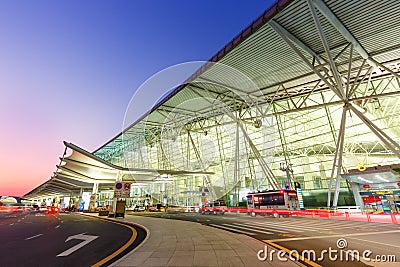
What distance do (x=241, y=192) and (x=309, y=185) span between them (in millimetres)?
12604

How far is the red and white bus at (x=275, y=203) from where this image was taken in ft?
75.5

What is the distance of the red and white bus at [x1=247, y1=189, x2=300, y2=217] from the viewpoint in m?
23.0

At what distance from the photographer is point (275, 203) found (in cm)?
2400

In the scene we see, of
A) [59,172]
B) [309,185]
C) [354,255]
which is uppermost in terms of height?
[59,172]

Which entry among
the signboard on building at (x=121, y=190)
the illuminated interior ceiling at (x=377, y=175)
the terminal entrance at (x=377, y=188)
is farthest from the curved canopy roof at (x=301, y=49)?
the signboard on building at (x=121, y=190)

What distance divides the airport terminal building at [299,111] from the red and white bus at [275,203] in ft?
9.80

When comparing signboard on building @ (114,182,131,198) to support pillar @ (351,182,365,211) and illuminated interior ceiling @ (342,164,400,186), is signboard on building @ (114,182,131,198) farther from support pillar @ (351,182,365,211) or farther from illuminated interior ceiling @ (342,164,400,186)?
support pillar @ (351,182,365,211)

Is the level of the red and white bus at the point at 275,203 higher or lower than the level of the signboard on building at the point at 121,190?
lower

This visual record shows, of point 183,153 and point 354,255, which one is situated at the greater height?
point 183,153

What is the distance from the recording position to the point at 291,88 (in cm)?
A: 2708

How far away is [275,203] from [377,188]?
11.7 m

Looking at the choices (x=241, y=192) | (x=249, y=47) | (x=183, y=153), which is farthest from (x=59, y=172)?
(x=249, y=47)

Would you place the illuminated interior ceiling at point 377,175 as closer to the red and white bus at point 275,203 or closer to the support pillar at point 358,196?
the support pillar at point 358,196

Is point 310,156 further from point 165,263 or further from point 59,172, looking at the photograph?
point 59,172
